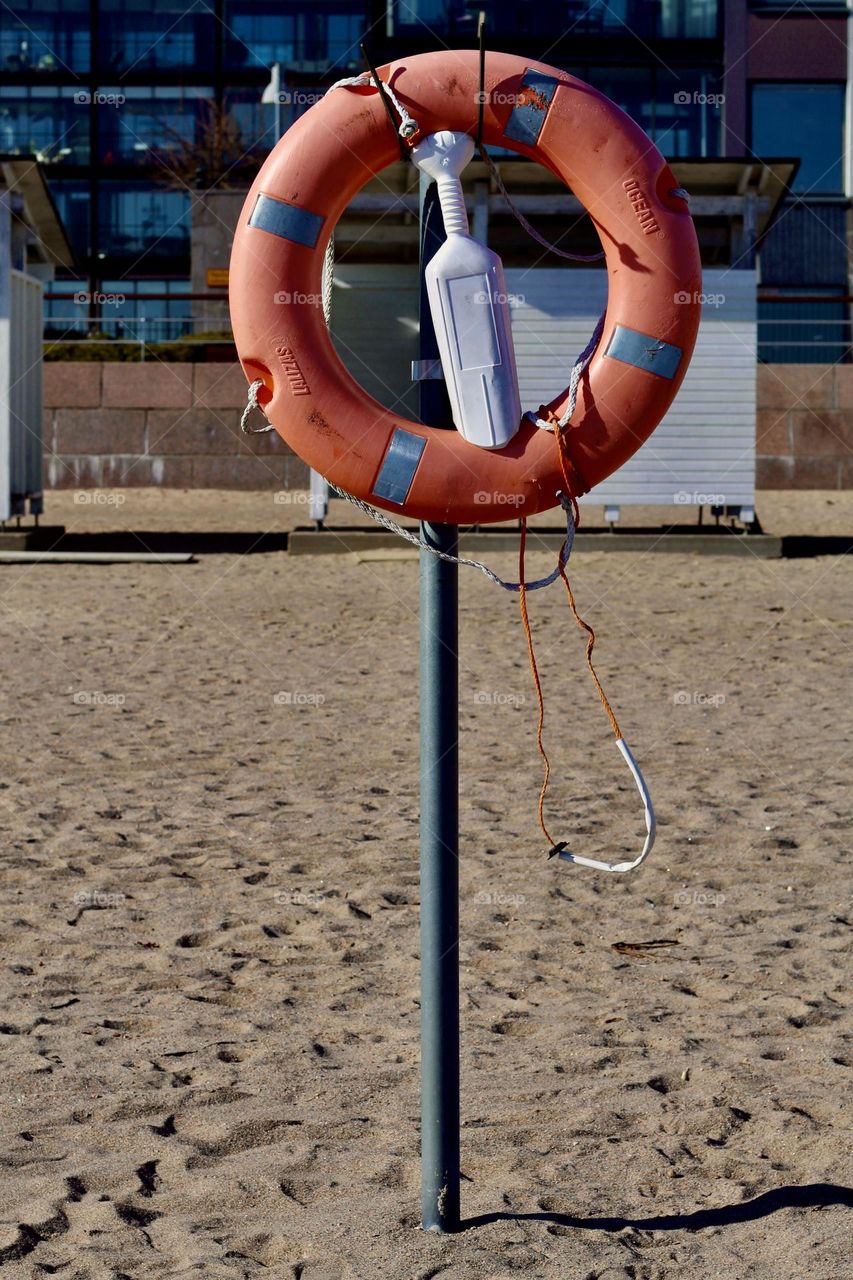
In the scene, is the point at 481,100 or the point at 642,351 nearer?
→ the point at 481,100

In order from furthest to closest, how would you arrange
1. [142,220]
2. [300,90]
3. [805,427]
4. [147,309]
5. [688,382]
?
[142,220] < [147,309] < [300,90] < [805,427] < [688,382]

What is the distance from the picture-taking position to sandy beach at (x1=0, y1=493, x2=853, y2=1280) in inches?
111

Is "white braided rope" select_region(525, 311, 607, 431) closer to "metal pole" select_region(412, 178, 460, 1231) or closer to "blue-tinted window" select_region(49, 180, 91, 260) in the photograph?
"metal pole" select_region(412, 178, 460, 1231)

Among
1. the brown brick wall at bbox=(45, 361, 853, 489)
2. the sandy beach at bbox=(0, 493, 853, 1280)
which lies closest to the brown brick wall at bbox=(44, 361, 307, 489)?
the brown brick wall at bbox=(45, 361, 853, 489)

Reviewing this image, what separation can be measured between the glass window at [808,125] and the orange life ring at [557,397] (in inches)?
1080

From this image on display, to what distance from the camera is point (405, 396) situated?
15.1 m

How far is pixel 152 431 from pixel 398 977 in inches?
588

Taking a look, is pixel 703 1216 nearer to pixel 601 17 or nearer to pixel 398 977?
pixel 398 977

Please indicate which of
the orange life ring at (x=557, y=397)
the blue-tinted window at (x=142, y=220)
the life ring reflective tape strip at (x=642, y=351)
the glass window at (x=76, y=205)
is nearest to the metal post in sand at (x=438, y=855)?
the orange life ring at (x=557, y=397)

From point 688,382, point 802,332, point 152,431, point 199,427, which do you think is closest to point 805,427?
point 688,382

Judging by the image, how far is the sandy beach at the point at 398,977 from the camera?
2820 millimetres

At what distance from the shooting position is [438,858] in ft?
9.18

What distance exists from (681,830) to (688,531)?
29.9ft

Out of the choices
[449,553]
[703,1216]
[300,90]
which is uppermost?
[300,90]
